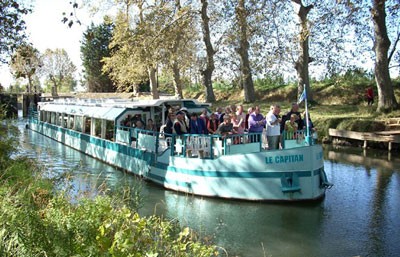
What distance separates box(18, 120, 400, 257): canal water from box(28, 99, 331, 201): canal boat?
0.34 m

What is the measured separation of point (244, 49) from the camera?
2927 cm

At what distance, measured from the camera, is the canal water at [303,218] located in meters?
9.19

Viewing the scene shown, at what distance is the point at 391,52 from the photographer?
29.3 meters

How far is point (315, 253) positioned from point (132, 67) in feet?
80.9

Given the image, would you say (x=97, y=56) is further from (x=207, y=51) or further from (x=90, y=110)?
(x=90, y=110)

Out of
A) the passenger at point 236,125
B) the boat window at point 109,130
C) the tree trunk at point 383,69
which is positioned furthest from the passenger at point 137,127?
the tree trunk at point 383,69

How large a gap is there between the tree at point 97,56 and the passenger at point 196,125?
43.8 meters

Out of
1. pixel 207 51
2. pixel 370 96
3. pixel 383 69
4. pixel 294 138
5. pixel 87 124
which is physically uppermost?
pixel 207 51

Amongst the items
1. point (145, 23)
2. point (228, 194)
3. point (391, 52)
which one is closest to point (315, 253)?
point (228, 194)

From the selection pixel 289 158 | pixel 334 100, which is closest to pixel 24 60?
pixel 289 158

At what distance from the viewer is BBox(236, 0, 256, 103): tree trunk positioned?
62.6 ft

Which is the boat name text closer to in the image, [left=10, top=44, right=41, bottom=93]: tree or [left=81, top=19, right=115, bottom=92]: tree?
[left=10, top=44, right=41, bottom=93]: tree

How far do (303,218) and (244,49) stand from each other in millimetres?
19493

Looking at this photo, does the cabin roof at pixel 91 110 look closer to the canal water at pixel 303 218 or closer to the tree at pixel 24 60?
the canal water at pixel 303 218
